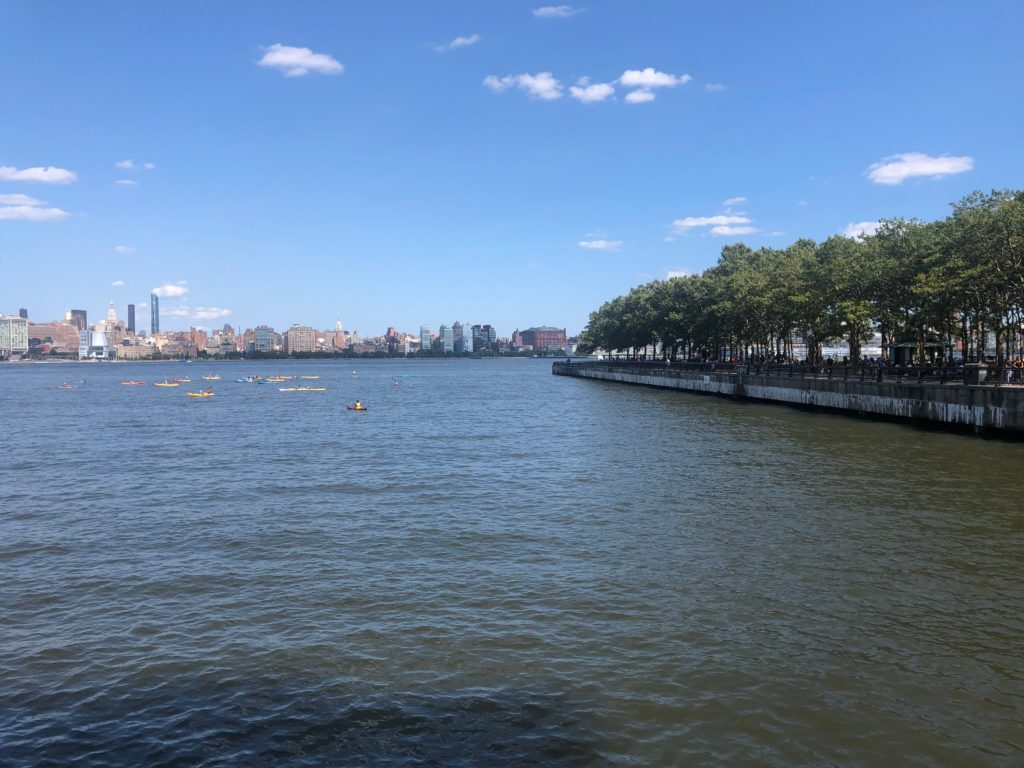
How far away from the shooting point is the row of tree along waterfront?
47.4 meters

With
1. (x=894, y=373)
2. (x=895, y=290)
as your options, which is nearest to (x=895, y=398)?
(x=894, y=373)

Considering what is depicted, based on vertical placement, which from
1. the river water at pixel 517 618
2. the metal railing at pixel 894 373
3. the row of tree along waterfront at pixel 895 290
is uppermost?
the row of tree along waterfront at pixel 895 290

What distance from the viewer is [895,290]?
2376 inches

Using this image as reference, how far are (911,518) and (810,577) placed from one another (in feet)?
25.1

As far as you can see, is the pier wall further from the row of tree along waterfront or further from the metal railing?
the row of tree along waterfront

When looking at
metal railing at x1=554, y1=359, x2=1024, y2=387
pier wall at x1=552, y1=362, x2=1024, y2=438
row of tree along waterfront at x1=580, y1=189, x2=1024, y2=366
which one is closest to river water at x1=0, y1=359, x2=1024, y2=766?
→ pier wall at x1=552, y1=362, x2=1024, y2=438

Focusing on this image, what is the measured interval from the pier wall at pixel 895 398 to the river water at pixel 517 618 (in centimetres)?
999

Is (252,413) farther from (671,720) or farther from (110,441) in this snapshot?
(671,720)

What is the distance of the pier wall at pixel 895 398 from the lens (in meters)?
39.2

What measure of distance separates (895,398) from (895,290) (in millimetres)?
15634

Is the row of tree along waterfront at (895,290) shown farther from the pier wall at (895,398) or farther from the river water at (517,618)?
the river water at (517,618)

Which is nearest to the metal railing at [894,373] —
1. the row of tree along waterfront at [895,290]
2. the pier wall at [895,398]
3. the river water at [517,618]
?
the pier wall at [895,398]

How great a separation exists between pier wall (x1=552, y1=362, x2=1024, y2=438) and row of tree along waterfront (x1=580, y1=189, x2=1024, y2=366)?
7442 millimetres

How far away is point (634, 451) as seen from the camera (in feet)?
125
